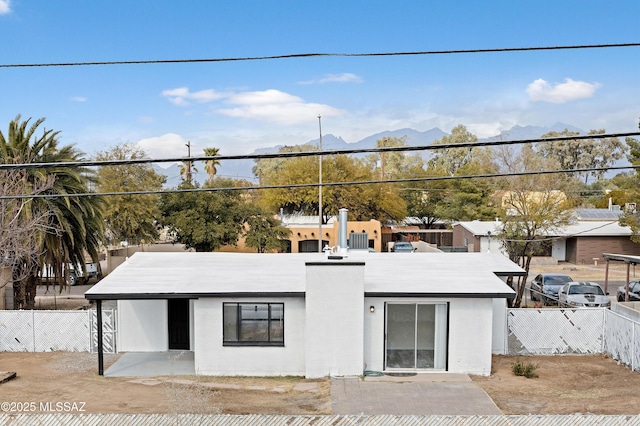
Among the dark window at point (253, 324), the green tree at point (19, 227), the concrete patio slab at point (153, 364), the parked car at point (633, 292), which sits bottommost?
the concrete patio slab at point (153, 364)

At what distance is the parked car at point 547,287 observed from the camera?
26.3m

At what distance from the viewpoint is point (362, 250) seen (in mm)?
21453

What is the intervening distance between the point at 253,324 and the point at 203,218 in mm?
25882

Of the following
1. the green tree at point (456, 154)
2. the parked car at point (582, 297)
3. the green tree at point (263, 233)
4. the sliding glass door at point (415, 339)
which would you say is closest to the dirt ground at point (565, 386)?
the sliding glass door at point (415, 339)

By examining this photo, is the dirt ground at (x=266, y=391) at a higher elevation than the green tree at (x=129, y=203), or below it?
below

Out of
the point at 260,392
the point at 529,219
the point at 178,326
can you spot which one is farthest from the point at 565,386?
the point at 529,219

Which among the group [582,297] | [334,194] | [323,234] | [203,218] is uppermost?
[334,194]

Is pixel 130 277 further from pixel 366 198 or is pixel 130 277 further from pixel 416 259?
pixel 366 198

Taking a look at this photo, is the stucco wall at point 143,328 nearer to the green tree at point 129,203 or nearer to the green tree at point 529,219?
the green tree at point 529,219

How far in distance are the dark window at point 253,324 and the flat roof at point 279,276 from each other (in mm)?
493

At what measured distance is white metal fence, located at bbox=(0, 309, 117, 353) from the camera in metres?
18.4

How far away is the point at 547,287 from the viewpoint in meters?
27.2

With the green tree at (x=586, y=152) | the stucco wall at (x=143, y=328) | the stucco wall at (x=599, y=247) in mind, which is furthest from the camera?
the green tree at (x=586, y=152)

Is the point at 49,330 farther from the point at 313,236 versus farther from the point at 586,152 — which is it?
the point at 586,152
